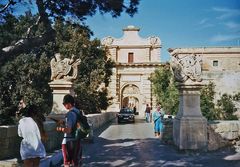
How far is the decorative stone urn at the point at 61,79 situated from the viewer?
526 inches

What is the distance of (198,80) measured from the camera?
12117 millimetres

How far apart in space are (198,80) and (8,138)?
6144mm

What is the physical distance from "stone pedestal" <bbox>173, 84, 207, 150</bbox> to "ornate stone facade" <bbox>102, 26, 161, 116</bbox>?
4392 centimetres

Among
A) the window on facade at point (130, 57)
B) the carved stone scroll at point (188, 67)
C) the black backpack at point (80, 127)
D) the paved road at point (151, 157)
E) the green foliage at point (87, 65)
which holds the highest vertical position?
the window on facade at point (130, 57)

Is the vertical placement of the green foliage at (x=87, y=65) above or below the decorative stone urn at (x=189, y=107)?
above

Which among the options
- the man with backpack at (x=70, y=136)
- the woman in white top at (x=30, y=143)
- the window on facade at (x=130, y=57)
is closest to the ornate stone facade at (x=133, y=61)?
the window on facade at (x=130, y=57)

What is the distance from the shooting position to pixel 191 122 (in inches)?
463

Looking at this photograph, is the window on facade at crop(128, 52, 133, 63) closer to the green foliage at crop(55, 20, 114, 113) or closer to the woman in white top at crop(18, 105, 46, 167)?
the green foliage at crop(55, 20, 114, 113)

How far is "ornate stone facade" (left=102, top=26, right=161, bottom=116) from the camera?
5656 cm

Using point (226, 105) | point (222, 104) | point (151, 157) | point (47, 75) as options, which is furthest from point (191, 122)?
point (47, 75)

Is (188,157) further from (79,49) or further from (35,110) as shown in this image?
(79,49)

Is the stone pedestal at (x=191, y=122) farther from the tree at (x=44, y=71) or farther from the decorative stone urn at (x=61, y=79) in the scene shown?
the tree at (x=44, y=71)

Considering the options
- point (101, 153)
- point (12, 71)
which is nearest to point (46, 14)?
point (101, 153)

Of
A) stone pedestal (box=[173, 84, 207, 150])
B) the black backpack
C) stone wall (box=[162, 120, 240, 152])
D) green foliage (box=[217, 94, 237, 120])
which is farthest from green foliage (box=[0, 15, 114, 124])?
the black backpack
